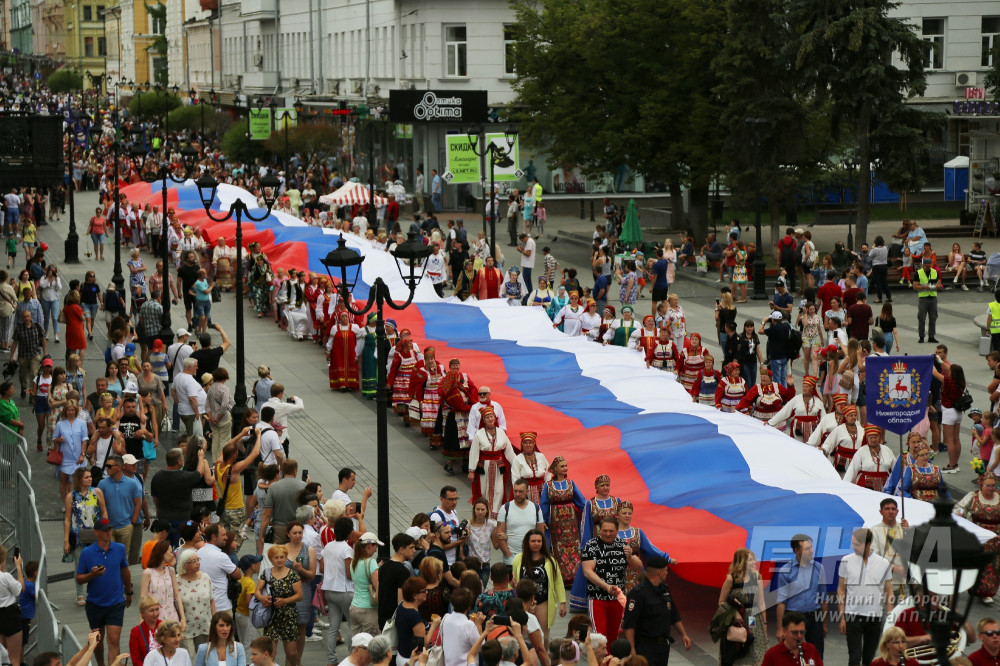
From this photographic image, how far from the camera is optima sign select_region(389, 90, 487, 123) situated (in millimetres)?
51688

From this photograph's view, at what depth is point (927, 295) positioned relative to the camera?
27328 mm

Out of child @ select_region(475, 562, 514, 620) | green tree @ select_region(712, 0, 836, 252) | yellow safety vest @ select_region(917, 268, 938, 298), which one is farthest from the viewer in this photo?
green tree @ select_region(712, 0, 836, 252)

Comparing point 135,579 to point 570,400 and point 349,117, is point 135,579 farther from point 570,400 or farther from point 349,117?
point 349,117

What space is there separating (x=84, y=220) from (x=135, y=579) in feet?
128

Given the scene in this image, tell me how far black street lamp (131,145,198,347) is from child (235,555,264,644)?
1248 centimetres

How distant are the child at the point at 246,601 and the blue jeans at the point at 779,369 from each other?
11.7 m

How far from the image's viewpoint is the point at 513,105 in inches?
2030

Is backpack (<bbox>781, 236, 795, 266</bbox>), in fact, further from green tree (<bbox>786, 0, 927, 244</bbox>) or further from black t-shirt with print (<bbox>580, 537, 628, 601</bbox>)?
black t-shirt with print (<bbox>580, 537, 628, 601</bbox>)

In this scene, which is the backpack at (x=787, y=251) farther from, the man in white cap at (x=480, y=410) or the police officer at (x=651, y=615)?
the police officer at (x=651, y=615)

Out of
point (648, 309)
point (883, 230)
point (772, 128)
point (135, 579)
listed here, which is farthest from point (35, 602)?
point (883, 230)

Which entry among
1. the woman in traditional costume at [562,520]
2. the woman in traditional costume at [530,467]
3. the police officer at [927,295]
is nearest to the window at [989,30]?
the police officer at [927,295]

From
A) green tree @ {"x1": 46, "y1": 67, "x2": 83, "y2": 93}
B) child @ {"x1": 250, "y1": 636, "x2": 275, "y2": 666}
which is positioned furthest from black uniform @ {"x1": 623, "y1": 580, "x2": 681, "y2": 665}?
green tree @ {"x1": 46, "y1": 67, "x2": 83, "y2": 93}

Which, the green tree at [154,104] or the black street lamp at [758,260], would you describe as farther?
the green tree at [154,104]

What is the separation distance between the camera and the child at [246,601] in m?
12.5
